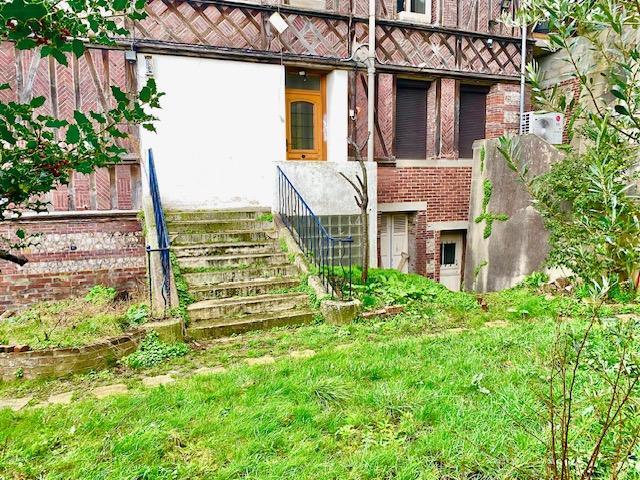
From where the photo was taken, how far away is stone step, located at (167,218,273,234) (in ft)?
22.0

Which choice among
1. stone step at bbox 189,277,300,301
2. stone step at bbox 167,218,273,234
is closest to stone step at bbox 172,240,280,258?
stone step at bbox 167,218,273,234

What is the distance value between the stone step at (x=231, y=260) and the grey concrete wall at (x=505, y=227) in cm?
443

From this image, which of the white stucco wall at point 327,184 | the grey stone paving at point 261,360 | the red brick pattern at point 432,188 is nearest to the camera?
the grey stone paving at point 261,360

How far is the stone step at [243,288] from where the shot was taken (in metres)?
5.60

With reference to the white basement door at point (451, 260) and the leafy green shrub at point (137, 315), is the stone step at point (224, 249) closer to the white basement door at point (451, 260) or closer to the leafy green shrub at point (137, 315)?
the leafy green shrub at point (137, 315)

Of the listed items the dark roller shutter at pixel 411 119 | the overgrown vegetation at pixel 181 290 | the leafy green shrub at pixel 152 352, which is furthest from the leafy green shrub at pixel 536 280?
the leafy green shrub at pixel 152 352

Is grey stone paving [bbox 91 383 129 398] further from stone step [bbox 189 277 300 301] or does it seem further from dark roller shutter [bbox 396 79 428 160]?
dark roller shutter [bbox 396 79 428 160]

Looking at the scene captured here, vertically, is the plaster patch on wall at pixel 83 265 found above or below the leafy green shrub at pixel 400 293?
above

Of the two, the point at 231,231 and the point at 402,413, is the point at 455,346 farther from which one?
the point at 231,231

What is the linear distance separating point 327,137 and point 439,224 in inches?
128

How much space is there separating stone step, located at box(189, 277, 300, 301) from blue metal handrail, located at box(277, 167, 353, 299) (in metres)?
0.52

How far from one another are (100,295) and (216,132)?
3.31m

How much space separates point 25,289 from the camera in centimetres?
684

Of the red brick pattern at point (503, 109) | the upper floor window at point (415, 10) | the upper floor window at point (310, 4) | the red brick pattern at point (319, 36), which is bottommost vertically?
the red brick pattern at point (503, 109)
